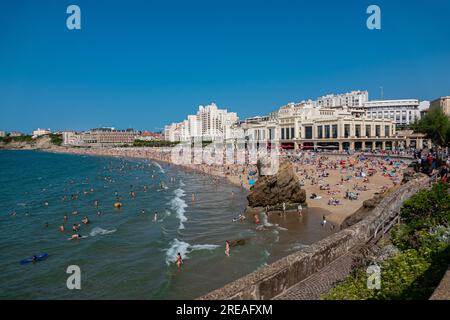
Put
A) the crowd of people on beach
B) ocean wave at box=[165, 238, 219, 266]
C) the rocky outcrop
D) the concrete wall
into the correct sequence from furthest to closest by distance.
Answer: the rocky outcrop → the crowd of people on beach → ocean wave at box=[165, 238, 219, 266] → the concrete wall

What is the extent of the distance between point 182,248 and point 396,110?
457ft

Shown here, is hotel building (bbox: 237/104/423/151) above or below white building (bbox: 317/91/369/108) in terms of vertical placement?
below

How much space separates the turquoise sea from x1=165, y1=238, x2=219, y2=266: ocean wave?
0.20 feet

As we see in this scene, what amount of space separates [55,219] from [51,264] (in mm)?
12908

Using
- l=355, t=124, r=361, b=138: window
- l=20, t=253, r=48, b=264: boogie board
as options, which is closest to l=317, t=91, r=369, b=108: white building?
l=355, t=124, r=361, b=138: window

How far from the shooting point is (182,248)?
65.0ft

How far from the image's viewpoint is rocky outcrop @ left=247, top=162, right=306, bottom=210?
28.8 meters

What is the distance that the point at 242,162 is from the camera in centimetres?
8312

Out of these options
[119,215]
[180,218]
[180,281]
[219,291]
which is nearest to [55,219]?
[119,215]

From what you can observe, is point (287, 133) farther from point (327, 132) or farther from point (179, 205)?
point (179, 205)

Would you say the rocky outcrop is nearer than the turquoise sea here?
No

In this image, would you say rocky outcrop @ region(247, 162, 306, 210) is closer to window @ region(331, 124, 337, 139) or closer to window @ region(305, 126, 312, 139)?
window @ region(331, 124, 337, 139)

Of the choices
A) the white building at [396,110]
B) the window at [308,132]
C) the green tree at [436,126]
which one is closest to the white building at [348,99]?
the white building at [396,110]

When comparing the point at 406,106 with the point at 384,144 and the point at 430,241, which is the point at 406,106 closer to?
the point at 384,144
